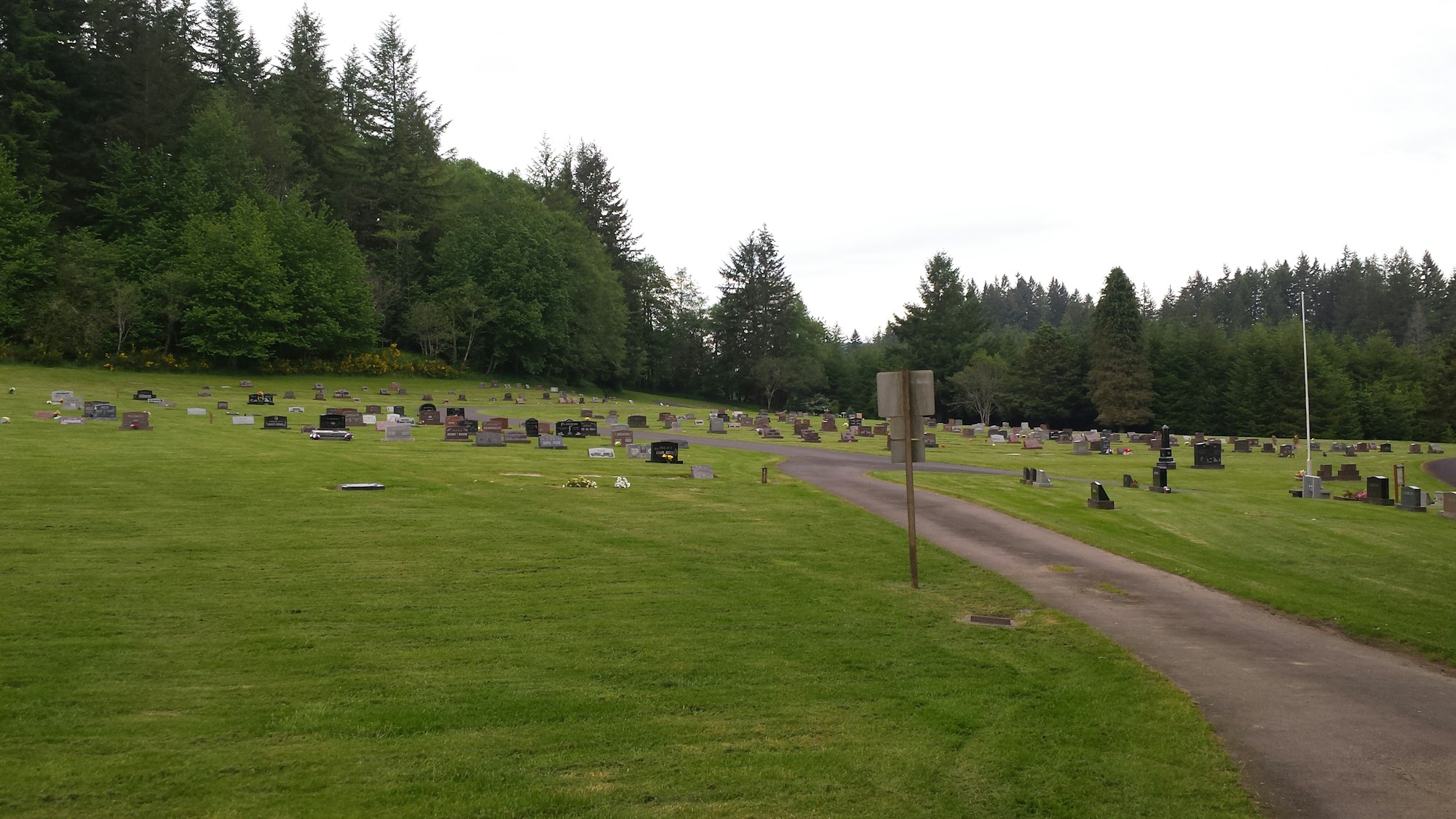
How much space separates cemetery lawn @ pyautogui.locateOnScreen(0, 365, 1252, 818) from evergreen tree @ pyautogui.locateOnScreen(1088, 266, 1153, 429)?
69.9 m

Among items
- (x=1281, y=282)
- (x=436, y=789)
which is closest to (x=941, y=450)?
(x=436, y=789)

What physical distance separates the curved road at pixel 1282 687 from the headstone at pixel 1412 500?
1535 cm

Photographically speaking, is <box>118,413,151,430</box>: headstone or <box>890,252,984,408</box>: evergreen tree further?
<box>890,252,984,408</box>: evergreen tree

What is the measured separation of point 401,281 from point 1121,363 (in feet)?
211

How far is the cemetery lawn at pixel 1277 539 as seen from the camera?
11.2m

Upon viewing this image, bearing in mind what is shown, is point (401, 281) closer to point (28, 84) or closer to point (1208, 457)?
point (28, 84)

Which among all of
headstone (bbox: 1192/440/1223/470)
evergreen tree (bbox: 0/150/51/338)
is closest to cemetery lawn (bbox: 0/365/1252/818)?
headstone (bbox: 1192/440/1223/470)

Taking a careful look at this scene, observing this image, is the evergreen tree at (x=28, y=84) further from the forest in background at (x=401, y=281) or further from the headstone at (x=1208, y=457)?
the headstone at (x=1208, y=457)

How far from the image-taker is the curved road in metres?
5.71

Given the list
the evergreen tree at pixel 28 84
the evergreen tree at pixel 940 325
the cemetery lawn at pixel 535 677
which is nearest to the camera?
the cemetery lawn at pixel 535 677

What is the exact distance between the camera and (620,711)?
706 cm

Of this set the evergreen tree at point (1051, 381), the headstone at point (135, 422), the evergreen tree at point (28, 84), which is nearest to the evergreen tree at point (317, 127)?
the evergreen tree at point (28, 84)

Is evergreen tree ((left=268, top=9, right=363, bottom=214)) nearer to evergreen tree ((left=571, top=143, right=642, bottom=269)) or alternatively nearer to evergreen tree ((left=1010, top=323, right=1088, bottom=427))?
evergreen tree ((left=571, top=143, right=642, bottom=269))

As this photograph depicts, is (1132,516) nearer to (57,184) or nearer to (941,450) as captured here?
(941,450)
